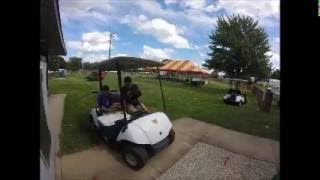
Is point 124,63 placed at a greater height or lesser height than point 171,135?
greater

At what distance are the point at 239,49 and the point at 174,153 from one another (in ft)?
3.40

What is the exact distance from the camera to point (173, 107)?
2.81 m

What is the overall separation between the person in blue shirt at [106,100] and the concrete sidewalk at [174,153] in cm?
29

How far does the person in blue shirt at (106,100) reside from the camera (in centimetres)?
266

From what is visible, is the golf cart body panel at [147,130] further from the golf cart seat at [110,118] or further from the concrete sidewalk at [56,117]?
the concrete sidewalk at [56,117]

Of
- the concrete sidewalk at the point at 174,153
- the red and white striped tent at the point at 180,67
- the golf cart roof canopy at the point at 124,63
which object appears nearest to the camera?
the concrete sidewalk at the point at 174,153

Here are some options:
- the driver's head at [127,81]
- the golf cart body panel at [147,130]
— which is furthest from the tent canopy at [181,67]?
the golf cart body panel at [147,130]

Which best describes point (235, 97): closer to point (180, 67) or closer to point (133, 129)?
point (180, 67)

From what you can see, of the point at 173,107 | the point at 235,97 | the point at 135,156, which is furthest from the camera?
the point at 235,97

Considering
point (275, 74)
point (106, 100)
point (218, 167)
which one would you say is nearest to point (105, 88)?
point (106, 100)
